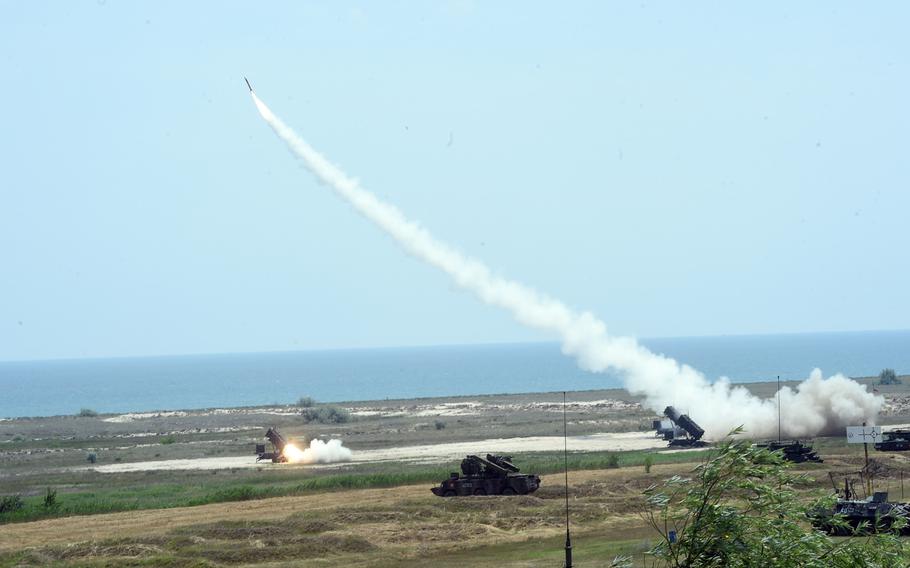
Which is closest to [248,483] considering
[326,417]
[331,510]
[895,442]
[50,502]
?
[50,502]

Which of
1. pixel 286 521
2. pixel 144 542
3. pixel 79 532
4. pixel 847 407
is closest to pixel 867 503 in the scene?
pixel 286 521

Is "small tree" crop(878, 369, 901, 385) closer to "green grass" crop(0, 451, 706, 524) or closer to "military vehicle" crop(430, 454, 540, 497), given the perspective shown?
"green grass" crop(0, 451, 706, 524)

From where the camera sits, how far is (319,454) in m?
86.3

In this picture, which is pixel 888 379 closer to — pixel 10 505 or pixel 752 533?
pixel 10 505

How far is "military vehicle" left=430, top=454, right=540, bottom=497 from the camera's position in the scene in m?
61.8

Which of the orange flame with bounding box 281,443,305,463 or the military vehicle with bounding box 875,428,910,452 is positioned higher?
the military vehicle with bounding box 875,428,910,452

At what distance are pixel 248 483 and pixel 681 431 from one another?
33.6m

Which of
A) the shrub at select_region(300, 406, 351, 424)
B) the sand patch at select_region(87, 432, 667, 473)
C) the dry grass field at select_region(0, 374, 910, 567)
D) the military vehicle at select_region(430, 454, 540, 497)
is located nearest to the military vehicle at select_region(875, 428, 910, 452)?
the dry grass field at select_region(0, 374, 910, 567)

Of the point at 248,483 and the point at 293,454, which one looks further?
the point at 293,454

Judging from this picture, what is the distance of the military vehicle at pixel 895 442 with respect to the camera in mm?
77312

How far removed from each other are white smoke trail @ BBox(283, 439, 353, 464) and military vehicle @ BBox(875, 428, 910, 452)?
3653cm

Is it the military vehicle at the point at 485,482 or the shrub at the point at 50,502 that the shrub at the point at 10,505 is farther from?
the military vehicle at the point at 485,482

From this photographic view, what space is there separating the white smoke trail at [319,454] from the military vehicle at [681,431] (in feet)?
78.3

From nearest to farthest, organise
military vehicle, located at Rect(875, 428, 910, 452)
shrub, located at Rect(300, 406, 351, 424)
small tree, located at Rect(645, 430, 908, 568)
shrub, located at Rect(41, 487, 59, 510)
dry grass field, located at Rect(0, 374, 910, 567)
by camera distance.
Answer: small tree, located at Rect(645, 430, 908, 568)
dry grass field, located at Rect(0, 374, 910, 567)
shrub, located at Rect(41, 487, 59, 510)
military vehicle, located at Rect(875, 428, 910, 452)
shrub, located at Rect(300, 406, 351, 424)
